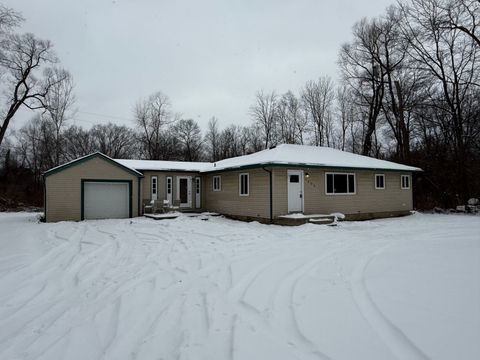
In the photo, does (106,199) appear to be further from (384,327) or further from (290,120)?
(290,120)

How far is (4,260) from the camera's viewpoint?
6914 millimetres

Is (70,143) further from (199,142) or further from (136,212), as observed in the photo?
(136,212)

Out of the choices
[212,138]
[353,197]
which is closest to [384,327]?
[353,197]

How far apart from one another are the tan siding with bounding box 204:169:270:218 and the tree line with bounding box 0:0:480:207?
10.5 metres

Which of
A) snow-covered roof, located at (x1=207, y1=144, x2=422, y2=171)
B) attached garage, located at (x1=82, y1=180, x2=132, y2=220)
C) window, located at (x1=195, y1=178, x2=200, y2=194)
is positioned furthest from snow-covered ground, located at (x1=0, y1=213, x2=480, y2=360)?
window, located at (x1=195, y1=178, x2=200, y2=194)

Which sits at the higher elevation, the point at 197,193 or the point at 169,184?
Result: the point at 169,184

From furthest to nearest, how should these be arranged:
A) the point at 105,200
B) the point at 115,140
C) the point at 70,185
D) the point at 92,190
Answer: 1. the point at 115,140
2. the point at 105,200
3. the point at 92,190
4. the point at 70,185

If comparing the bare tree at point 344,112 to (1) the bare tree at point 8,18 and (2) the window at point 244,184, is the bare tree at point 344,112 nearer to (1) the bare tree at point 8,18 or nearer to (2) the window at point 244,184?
(2) the window at point 244,184

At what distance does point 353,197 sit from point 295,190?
11.3ft

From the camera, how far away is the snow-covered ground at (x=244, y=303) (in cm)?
295

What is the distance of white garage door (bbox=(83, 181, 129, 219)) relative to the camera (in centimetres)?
1537

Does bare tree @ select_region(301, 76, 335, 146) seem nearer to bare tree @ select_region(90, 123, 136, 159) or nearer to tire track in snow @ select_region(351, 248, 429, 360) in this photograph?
bare tree @ select_region(90, 123, 136, 159)

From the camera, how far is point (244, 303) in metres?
4.12

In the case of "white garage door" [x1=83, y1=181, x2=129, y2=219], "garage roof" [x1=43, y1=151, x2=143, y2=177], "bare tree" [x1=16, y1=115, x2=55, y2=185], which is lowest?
"white garage door" [x1=83, y1=181, x2=129, y2=219]
